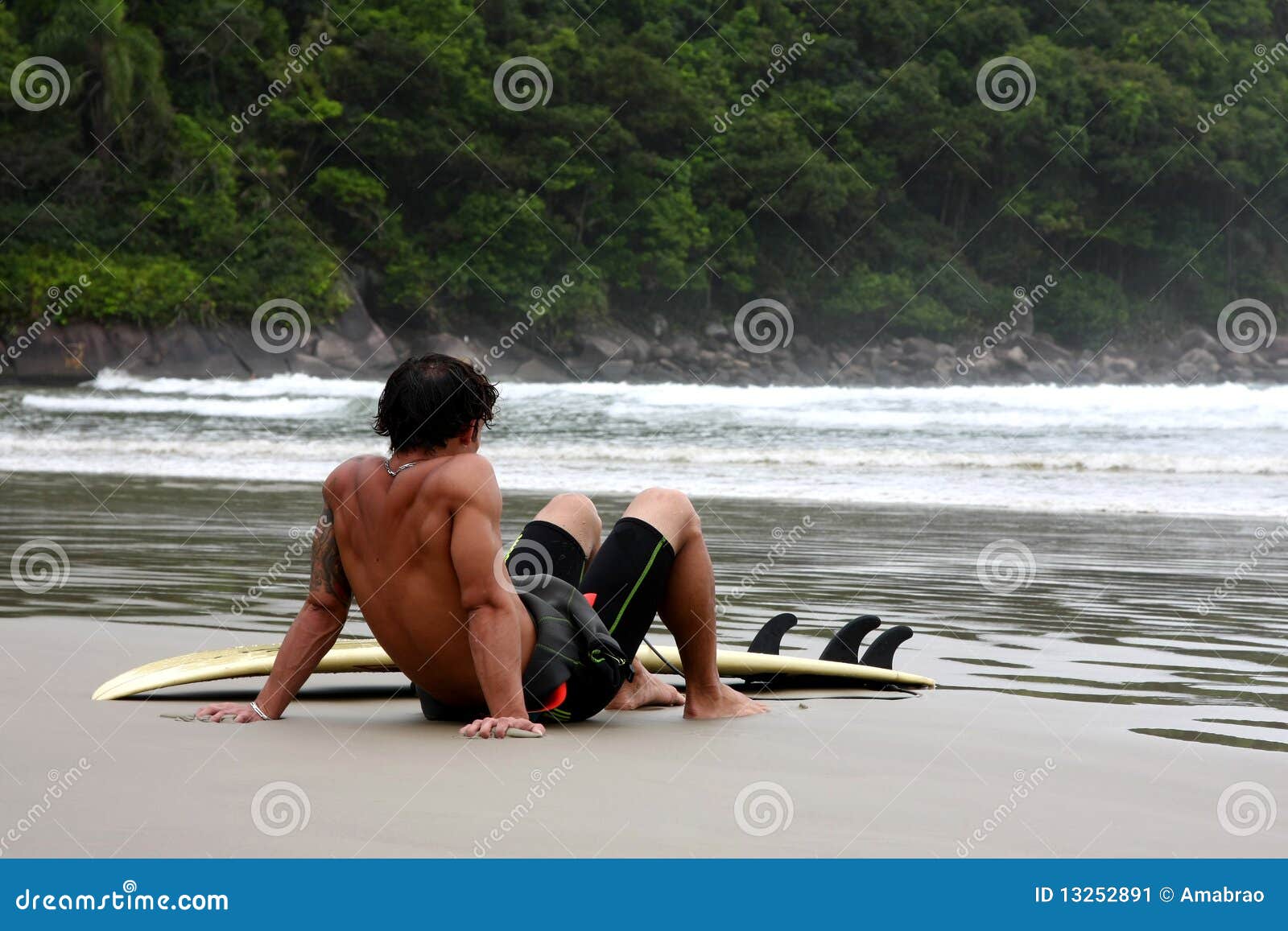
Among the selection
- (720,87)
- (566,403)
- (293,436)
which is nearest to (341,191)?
(720,87)

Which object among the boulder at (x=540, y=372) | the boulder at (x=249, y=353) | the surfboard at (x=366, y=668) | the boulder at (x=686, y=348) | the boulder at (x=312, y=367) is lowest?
the boulder at (x=249, y=353)

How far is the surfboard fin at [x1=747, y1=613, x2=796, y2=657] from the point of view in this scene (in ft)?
15.0

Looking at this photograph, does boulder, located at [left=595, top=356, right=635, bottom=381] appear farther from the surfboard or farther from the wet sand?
the surfboard

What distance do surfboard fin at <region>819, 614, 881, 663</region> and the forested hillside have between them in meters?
35.5

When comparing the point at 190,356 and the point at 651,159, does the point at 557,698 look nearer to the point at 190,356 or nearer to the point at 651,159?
the point at 190,356

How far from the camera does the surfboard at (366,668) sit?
160 inches

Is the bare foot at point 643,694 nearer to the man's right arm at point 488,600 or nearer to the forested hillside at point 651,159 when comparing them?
the man's right arm at point 488,600

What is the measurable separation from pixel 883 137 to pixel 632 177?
41.5 ft

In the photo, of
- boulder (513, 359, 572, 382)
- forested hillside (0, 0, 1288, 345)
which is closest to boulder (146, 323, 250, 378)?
forested hillside (0, 0, 1288, 345)

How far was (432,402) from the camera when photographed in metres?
3.36

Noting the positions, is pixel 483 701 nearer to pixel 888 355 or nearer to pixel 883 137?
pixel 888 355

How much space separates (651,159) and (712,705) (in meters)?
47.0

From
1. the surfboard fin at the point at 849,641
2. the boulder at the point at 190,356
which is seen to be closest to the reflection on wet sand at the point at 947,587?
the surfboard fin at the point at 849,641

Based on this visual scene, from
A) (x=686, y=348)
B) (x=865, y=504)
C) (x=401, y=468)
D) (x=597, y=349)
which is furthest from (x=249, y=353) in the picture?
(x=401, y=468)
